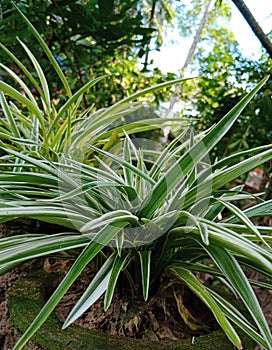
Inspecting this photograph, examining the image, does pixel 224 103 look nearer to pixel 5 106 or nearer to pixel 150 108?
pixel 150 108

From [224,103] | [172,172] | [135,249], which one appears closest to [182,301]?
[135,249]

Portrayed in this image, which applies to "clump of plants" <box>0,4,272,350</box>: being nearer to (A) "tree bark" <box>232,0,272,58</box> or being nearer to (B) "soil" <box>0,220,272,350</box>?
(B) "soil" <box>0,220,272,350</box>

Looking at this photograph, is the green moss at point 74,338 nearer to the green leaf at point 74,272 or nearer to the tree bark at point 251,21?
the green leaf at point 74,272

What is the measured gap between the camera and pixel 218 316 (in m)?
0.44

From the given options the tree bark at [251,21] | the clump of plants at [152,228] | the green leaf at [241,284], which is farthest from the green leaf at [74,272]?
the tree bark at [251,21]

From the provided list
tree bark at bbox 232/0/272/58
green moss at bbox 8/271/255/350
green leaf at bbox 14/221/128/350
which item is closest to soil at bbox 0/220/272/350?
green moss at bbox 8/271/255/350

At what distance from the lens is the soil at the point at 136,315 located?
559 mm

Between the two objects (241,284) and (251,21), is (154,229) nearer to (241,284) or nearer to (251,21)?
(241,284)

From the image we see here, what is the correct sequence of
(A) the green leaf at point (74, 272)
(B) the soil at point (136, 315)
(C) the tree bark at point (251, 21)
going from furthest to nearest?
(C) the tree bark at point (251, 21)
(B) the soil at point (136, 315)
(A) the green leaf at point (74, 272)

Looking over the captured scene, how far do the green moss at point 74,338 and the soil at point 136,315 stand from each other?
3cm

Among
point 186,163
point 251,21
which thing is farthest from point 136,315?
point 251,21

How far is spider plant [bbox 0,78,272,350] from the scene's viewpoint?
0.43 meters

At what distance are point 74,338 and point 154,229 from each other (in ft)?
0.58

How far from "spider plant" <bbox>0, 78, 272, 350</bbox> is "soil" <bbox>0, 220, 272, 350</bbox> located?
0.04 metres
